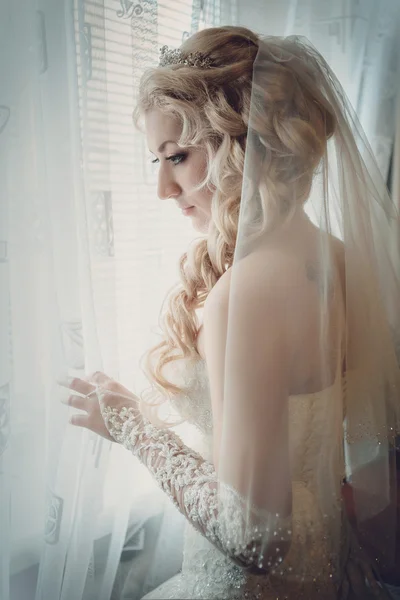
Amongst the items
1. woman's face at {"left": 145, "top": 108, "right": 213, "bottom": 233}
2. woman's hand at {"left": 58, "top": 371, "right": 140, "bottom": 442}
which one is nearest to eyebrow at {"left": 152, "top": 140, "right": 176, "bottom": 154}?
woman's face at {"left": 145, "top": 108, "right": 213, "bottom": 233}

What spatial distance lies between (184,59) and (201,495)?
0.75 m

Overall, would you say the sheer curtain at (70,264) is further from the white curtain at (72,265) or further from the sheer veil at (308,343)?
the sheer veil at (308,343)

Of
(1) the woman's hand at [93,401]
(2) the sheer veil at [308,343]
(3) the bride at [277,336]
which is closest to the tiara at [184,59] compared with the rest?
(3) the bride at [277,336]

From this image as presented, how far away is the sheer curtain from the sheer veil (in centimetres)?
32

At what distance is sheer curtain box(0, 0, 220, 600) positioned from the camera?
974mm

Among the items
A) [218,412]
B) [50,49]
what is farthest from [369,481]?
[50,49]

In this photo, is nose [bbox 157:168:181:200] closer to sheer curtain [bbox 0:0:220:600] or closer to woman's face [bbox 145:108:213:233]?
woman's face [bbox 145:108:213:233]

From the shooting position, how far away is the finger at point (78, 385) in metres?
1.00

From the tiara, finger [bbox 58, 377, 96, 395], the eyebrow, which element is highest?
the tiara

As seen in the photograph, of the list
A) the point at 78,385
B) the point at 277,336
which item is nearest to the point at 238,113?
the point at 277,336

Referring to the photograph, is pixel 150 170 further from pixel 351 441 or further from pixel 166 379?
pixel 351 441

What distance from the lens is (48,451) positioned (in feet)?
3.45

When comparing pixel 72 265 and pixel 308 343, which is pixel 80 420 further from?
pixel 308 343

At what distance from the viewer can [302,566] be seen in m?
0.88
